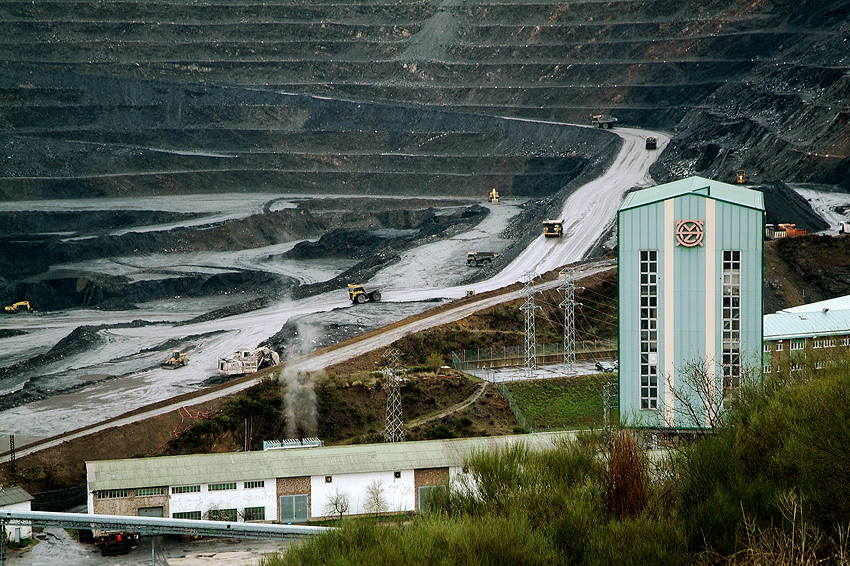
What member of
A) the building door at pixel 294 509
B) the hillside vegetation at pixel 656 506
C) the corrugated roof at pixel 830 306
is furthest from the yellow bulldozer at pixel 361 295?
the hillside vegetation at pixel 656 506

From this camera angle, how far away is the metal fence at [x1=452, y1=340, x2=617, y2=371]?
185 feet

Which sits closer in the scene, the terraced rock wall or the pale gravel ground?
the pale gravel ground

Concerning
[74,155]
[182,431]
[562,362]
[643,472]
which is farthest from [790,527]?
[74,155]

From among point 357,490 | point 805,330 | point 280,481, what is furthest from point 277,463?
point 805,330

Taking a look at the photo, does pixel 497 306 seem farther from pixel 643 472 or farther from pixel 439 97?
pixel 439 97

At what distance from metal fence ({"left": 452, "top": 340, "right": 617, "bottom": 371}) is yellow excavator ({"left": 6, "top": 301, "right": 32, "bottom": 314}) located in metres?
50.1

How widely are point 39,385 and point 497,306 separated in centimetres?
2764

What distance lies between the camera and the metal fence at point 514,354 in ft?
185

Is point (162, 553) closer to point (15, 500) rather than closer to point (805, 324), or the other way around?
point (15, 500)

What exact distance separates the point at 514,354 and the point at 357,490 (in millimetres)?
20994

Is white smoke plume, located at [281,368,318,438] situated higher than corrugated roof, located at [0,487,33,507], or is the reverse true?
white smoke plume, located at [281,368,318,438]

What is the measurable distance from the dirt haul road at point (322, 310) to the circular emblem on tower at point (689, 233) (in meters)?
20.3

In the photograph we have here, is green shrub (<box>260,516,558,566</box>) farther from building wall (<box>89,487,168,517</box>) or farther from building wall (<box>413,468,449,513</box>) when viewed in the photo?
building wall (<box>413,468,449,513</box>)

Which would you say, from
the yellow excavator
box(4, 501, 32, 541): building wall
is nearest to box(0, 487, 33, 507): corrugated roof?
box(4, 501, 32, 541): building wall
